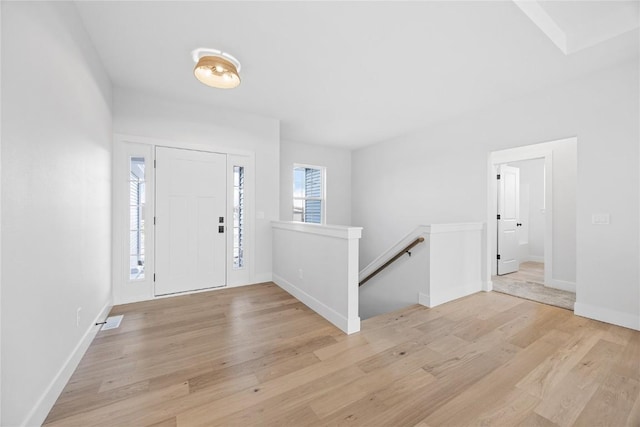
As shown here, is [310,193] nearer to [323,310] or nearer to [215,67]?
[323,310]

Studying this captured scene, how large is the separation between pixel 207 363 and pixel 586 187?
424cm

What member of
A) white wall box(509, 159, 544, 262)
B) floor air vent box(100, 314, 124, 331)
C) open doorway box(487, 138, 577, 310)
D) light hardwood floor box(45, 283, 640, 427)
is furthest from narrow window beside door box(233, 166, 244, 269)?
white wall box(509, 159, 544, 262)

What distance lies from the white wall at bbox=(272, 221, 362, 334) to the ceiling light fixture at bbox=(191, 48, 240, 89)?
1807 mm

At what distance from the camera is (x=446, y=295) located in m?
3.29

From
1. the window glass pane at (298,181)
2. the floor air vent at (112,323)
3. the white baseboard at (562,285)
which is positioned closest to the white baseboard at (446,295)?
the white baseboard at (562,285)

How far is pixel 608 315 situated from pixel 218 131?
5252mm

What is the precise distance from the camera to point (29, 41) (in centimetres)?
135

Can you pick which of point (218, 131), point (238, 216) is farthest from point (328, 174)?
point (218, 131)

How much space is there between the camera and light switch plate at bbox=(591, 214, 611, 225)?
106 inches

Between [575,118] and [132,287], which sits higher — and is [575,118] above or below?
above

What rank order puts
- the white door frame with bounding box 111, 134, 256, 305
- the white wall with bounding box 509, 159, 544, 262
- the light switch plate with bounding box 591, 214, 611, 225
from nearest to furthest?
1. the light switch plate with bounding box 591, 214, 611, 225
2. the white door frame with bounding box 111, 134, 256, 305
3. the white wall with bounding box 509, 159, 544, 262

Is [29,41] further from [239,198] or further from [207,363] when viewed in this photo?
[239,198]

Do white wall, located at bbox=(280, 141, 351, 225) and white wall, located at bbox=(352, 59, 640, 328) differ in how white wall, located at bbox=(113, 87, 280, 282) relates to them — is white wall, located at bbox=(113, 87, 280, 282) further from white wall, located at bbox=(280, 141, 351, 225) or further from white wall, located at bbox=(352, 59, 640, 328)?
white wall, located at bbox=(352, 59, 640, 328)

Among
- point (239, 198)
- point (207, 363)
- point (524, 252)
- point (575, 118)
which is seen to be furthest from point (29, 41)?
point (524, 252)
